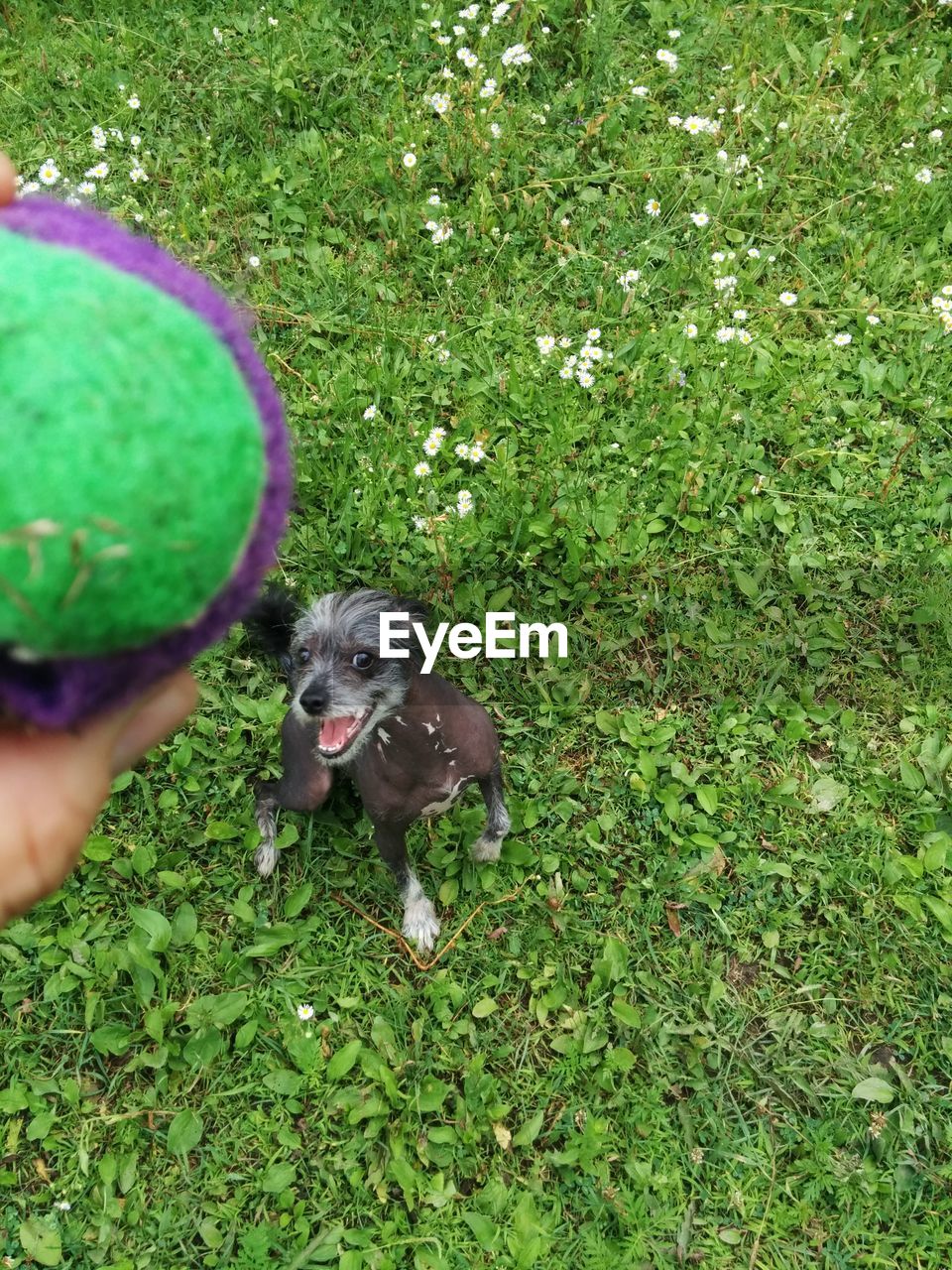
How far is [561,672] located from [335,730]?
1.12m

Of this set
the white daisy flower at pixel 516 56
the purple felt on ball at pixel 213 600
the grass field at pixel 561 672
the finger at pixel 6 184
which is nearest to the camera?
the purple felt on ball at pixel 213 600

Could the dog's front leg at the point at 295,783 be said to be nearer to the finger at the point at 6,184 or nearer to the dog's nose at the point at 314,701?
the dog's nose at the point at 314,701

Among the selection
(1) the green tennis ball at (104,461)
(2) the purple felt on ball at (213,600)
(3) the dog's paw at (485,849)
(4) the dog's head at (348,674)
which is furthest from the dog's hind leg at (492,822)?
(1) the green tennis ball at (104,461)

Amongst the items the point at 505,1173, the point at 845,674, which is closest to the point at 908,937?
the point at 845,674

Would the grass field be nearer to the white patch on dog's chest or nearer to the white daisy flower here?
the white daisy flower

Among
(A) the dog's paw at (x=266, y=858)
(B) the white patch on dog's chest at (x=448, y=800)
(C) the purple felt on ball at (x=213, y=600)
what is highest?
(C) the purple felt on ball at (x=213, y=600)

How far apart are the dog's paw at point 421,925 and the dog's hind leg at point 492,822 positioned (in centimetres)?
25

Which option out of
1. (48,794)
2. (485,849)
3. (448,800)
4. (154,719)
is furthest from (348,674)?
(48,794)

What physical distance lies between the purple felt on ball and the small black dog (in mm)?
1288

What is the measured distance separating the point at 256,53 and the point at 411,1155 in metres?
5.18

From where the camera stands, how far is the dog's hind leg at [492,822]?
3096mm

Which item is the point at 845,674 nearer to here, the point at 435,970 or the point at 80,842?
the point at 435,970

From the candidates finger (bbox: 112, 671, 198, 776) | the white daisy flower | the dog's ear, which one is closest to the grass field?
the white daisy flower

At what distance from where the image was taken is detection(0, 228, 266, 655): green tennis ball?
1.11m
